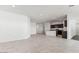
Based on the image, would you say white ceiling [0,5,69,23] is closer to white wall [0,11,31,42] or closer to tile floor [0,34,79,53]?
white wall [0,11,31,42]

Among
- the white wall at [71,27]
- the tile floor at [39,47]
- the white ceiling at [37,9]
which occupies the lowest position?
the tile floor at [39,47]

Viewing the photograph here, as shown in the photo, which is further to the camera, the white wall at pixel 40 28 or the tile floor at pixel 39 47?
the white wall at pixel 40 28

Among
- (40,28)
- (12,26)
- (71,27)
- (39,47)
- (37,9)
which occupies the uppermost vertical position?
(37,9)

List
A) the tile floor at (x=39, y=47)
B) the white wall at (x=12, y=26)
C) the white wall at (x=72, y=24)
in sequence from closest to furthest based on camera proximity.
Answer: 1. the tile floor at (x=39, y=47)
2. the white wall at (x=12, y=26)
3. the white wall at (x=72, y=24)

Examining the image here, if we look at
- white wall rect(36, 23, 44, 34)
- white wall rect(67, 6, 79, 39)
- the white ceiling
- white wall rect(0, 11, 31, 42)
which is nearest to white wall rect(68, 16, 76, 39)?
white wall rect(67, 6, 79, 39)

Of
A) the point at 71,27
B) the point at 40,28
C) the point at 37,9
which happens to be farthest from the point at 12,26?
the point at 40,28

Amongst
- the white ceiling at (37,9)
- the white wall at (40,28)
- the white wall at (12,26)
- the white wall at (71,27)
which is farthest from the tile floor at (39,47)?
the white wall at (40,28)

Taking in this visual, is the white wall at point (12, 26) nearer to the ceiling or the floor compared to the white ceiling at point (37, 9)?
nearer to the floor

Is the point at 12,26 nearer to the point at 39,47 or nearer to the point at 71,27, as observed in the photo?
the point at 39,47

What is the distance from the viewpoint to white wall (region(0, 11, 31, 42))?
718cm

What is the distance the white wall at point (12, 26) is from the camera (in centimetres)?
718

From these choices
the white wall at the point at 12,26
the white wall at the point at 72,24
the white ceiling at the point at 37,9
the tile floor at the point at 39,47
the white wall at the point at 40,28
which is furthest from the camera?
the white wall at the point at 40,28

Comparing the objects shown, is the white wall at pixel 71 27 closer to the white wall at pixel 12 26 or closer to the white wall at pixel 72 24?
the white wall at pixel 72 24

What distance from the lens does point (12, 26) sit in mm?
7973
